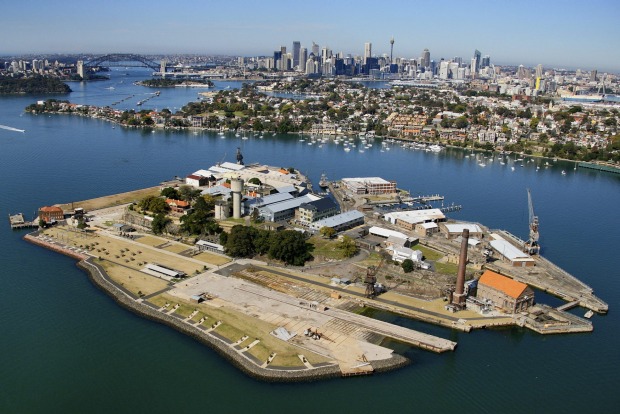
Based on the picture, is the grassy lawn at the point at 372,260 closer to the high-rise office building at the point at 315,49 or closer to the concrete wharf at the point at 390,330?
the concrete wharf at the point at 390,330

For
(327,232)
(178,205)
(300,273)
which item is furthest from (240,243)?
(178,205)

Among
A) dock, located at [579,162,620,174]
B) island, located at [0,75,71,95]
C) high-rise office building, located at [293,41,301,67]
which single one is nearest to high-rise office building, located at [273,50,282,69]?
high-rise office building, located at [293,41,301,67]

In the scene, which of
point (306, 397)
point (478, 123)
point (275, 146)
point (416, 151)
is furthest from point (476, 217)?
point (478, 123)

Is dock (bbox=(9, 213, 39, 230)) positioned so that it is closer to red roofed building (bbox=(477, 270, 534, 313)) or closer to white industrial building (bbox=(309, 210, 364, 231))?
white industrial building (bbox=(309, 210, 364, 231))

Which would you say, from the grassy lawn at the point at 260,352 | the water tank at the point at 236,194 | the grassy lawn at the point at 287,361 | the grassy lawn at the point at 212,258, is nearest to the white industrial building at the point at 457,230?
the water tank at the point at 236,194

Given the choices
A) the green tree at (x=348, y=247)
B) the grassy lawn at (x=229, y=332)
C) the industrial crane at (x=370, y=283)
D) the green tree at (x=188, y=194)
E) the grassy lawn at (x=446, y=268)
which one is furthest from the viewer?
the green tree at (x=188, y=194)

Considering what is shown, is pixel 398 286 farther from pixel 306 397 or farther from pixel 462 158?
pixel 462 158

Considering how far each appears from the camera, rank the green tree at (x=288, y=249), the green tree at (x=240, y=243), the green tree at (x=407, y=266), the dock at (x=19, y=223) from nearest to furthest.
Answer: the green tree at (x=407, y=266)
the green tree at (x=288, y=249)
the green tree at (x=240, y=243)
the dock at (x=19, y=223)
